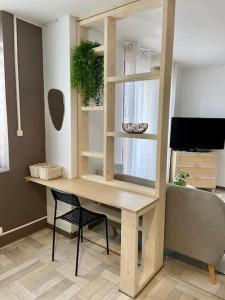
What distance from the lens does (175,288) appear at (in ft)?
6.56

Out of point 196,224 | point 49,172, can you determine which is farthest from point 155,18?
point 196,224

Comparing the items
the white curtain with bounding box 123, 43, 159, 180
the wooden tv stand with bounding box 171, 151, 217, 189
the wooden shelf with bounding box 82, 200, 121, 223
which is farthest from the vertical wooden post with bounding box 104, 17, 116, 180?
the wooden tv stand with bounding box 171, 151, 217, 189

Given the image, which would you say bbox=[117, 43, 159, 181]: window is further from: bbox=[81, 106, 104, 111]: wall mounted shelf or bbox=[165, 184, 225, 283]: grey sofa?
bbox=[165, 184, 225, 283]: grey sofa

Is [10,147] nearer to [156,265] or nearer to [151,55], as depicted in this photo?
[156,265]

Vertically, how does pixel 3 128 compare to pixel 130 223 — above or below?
above

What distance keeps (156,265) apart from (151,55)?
3.10 metres

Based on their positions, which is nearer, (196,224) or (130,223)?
(130,223)

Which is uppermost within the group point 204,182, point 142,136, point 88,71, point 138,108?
point 88,71

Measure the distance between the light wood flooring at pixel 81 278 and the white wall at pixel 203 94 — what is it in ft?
10.2

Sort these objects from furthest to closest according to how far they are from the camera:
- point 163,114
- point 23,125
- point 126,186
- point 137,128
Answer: point 23,125, point 126,186, point 137,128, point 163,114

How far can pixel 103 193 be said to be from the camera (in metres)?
2.13

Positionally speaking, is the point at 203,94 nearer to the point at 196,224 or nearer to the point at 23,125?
the point at 196,224

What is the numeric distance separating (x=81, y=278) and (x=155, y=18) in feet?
8.70

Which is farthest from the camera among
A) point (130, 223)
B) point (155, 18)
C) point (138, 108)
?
point (138, 108)
